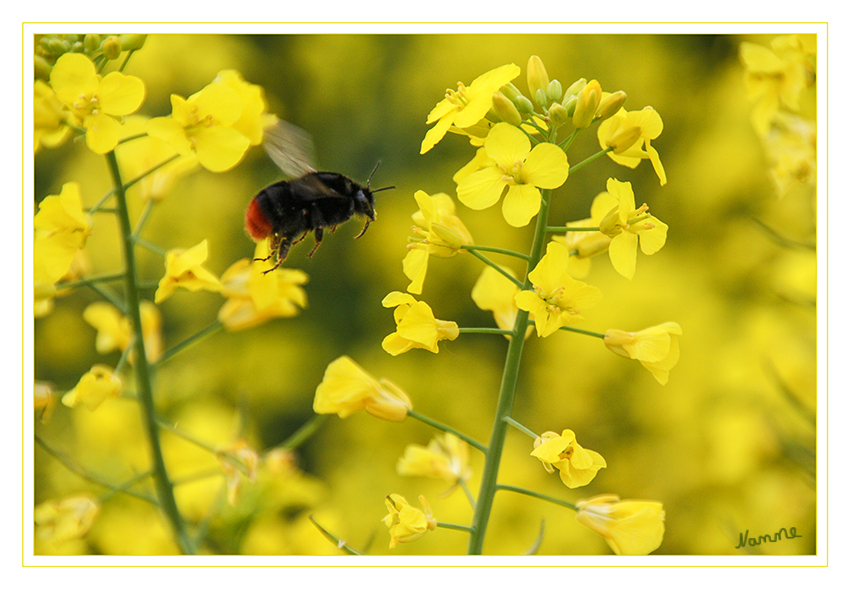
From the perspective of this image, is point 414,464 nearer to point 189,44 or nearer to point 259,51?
point 189,44

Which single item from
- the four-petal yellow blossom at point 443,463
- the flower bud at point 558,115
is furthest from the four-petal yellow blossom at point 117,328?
the flower bud at point 558,115

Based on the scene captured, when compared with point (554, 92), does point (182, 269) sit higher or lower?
lower

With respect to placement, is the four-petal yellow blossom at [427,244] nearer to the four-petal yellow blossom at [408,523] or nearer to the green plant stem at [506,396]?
the green plant stem at [506,396]

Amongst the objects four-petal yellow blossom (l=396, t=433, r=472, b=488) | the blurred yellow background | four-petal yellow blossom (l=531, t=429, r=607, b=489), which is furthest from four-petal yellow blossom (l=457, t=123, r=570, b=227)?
the blurred yellow background

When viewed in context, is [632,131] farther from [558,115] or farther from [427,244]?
[427,244]
